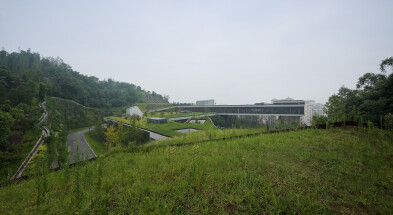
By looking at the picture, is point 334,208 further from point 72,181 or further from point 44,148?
point 44,148

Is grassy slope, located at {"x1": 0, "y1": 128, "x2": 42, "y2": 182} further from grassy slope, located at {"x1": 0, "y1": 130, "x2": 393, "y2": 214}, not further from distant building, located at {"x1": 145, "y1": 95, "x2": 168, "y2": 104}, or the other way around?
distant building, located at {"x1": 145, "y1": 95, "x2": 168, "y2": 104}

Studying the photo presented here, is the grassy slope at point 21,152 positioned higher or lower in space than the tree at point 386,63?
lower

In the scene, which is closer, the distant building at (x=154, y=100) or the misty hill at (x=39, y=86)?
the misty hill at (x=39, y=86)

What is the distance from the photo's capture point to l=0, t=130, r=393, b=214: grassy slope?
7.13 ft

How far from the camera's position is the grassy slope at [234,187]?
2174 millimetres

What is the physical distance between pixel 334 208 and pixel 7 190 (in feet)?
20.2

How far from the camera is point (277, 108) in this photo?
3475 centimetres

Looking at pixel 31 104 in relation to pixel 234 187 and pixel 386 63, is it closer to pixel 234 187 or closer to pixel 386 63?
pixel 234 187

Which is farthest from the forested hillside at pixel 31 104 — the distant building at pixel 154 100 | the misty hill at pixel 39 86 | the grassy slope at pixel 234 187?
the distant building at pixel 154 100

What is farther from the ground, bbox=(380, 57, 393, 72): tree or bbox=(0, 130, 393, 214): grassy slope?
bbox=(380, 57, 393, 72): tree

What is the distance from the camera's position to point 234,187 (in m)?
2.62

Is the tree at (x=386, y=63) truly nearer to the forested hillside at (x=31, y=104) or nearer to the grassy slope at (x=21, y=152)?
the forested hillside at (x=31, y=104)

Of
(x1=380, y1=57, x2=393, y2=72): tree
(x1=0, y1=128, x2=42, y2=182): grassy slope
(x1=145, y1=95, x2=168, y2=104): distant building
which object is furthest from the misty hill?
(x1=380, y1=57, x2=393, y2=72): tree

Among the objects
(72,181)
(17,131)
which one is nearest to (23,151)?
(17,131)
